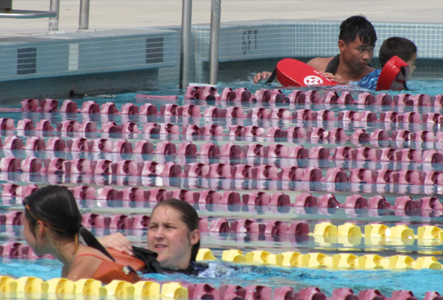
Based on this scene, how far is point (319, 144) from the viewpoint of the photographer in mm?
6730

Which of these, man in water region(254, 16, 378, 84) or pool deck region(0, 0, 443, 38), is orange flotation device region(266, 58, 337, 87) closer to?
man in water region(254, 16, 378, 84)

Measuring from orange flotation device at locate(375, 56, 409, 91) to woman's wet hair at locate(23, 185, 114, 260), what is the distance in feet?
20.2

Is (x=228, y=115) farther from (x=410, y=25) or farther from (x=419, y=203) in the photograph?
(x=410, y=25)

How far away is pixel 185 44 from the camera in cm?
932

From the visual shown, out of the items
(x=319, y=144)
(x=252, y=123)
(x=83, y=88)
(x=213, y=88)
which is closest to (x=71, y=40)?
(x=83, y=88)

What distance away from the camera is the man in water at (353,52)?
29.0 feet

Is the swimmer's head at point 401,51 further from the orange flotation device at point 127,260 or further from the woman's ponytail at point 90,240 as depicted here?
the woman's ponytail at point 90,240

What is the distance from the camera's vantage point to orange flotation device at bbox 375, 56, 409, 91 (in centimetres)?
877

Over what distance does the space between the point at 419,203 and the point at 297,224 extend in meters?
0.97

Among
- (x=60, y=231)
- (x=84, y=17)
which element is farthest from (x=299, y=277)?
(x=84, y=17)

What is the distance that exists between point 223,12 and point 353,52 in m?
5.66

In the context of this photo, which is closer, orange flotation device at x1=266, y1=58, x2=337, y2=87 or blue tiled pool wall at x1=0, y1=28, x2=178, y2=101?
blue tiled pool wall at x1=0, y1=28, x2=178, y2=101

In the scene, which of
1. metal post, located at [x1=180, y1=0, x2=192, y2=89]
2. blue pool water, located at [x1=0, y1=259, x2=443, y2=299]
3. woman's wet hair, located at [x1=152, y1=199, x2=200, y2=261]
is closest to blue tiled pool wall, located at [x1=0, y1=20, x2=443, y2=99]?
metal post, located at [x1=180, y1=0, x2=192, y2=89]

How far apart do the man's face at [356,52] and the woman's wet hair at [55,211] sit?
617 centimetres
